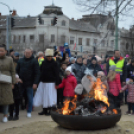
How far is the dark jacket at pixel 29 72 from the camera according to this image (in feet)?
28.6

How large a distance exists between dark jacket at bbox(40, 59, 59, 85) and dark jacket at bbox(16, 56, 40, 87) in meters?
0.37

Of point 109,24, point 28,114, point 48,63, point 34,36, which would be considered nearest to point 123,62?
point 48,63

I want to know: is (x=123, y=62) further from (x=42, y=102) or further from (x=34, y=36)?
(x=34, y=36)

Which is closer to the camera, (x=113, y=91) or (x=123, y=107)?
(x=113, y=91)

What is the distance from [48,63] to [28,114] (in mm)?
1712

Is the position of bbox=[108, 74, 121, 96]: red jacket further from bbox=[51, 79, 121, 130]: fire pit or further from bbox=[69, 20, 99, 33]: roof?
bbox=[69, 20, 99, 33]: roof

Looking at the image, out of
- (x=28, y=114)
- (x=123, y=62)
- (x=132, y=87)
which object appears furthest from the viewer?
(x=123, y=62)

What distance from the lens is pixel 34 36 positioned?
172 ft

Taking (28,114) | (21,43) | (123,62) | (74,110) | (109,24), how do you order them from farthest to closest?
1. (21,43)
2. (109,24)
3. (123,62)
4. (28,114)
5. (74,110)

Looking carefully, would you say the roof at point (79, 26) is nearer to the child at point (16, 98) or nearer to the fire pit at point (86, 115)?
the child at point (16, 98)

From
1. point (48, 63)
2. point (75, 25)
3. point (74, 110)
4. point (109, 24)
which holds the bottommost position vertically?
point (74, 110)

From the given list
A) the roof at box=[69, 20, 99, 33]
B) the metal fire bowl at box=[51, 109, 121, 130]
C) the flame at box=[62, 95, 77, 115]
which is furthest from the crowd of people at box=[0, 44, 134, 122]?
the roof at box=[69, 20, 99, 33]

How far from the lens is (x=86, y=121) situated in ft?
19.7

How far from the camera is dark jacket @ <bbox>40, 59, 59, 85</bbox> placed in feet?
29.7
